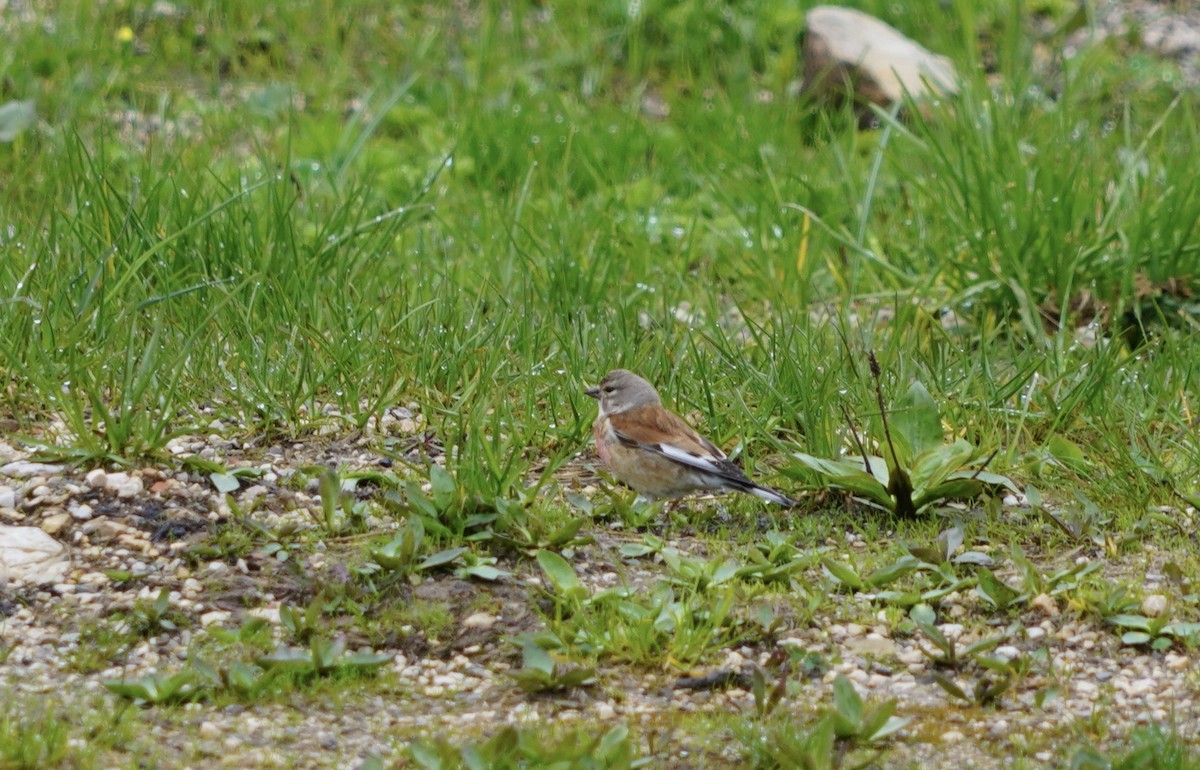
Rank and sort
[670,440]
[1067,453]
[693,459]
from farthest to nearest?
[1067,453] → [670,440] → [693,459]

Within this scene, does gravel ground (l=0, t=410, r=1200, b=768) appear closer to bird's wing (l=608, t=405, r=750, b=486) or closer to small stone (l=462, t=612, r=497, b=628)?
small stone (l=462, t=612, r=497, b=628)

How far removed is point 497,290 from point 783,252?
1.70 meters

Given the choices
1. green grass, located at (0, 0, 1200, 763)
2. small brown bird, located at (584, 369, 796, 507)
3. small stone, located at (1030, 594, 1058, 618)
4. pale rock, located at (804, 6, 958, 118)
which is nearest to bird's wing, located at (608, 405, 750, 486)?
small brown bird, located at (584, 369, 796, 507)

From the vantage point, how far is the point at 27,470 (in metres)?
4.16

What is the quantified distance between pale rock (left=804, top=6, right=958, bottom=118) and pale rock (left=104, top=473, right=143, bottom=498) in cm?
524

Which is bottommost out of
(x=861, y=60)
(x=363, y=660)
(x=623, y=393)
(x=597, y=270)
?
(x=597, y=270)

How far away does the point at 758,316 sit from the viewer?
6.32 metres

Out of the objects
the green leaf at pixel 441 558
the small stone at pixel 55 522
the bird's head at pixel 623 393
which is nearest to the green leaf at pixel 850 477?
the bird's head at pixel 623 393

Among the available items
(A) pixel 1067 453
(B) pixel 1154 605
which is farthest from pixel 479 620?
(A) pixel 1067 453

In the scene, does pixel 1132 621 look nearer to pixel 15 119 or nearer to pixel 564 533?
pixel 564 533

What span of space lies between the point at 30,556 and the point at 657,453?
169 centimetres

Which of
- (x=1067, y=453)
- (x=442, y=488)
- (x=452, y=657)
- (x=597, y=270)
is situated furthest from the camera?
(x=597, y=270)

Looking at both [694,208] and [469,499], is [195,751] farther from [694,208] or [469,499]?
[694,208]

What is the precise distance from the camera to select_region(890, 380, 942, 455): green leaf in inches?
176
